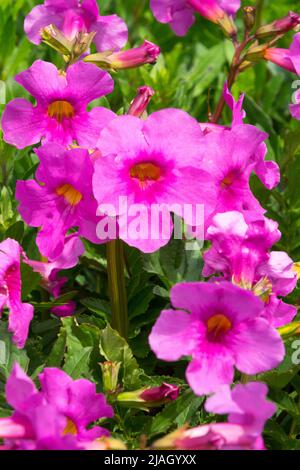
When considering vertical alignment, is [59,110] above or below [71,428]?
above

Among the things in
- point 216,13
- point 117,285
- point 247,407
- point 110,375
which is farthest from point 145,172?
point 216,13

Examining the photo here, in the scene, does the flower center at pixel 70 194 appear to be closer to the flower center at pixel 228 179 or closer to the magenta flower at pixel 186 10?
the flower center at pixel 228 179

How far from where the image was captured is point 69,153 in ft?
4.34

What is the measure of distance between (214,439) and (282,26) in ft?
3.09

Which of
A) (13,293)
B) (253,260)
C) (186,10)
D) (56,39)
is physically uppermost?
(56,39)

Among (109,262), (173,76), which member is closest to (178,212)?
(109,262)

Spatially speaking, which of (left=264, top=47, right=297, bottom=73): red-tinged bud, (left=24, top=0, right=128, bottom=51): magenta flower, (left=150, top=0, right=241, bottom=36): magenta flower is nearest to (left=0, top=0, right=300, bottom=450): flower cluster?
(left=24, top=0, right=128, bottom=51): magenta flower

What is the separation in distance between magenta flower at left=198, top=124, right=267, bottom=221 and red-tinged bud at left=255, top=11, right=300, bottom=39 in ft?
1.31

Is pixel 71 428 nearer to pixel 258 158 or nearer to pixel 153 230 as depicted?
pixel 153 230

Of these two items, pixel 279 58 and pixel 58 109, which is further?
pixel 279 58

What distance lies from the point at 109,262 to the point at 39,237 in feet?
0.49

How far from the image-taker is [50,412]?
1.06 metres

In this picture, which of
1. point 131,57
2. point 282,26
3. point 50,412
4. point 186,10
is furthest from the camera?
point 186,10
